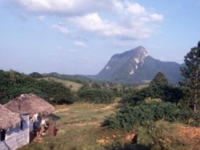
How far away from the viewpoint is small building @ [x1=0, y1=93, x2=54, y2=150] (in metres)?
20.3

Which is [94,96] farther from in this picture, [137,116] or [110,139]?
[110,139]

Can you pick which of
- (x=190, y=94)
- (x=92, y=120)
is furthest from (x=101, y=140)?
(x=190, y=94)

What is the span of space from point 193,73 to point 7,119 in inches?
837

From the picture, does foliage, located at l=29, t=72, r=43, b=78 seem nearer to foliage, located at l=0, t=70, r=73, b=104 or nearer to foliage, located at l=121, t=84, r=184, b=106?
foliage, located at l=0, t=70, r=73, b=104

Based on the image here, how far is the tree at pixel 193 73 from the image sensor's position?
30.8 metres

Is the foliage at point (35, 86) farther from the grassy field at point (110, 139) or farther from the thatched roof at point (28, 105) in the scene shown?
the grassy field at point (110, 139)

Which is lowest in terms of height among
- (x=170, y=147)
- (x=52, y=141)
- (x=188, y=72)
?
(x=52, y=141)

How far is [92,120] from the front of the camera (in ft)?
100

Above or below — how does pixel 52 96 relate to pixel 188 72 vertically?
below

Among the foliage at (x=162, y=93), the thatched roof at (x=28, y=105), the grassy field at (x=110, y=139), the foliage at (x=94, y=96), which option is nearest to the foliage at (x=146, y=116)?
the grassy field at (x=110, y=139)

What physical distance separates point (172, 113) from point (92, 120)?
10.4 metres

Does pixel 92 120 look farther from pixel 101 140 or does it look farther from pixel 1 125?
pixel 1 125

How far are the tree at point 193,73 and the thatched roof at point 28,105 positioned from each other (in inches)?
601

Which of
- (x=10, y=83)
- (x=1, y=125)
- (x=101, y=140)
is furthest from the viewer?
(x=10, y=83)
